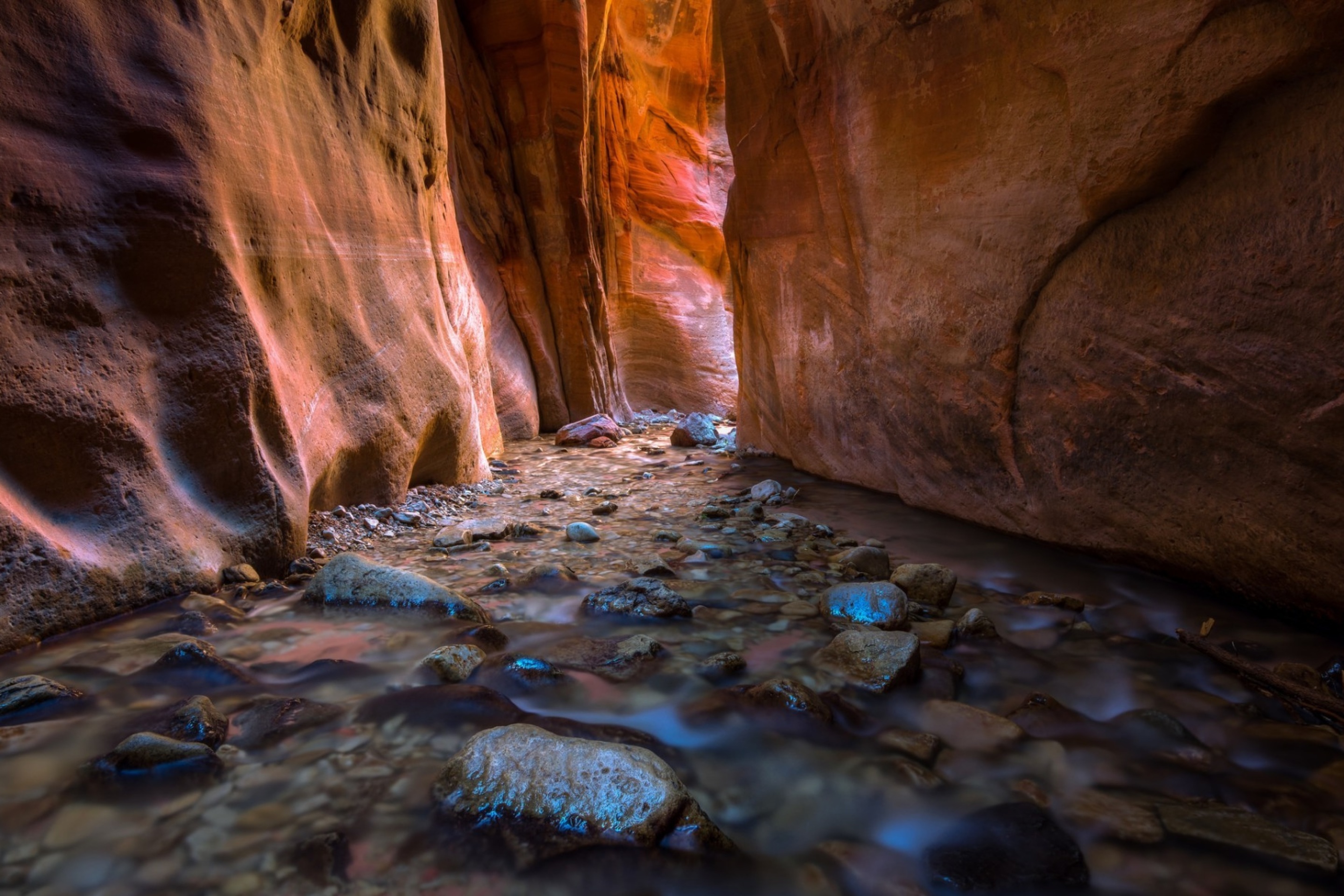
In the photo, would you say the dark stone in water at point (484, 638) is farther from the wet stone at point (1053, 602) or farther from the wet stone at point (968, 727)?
the wet stone at point (1053, 602)

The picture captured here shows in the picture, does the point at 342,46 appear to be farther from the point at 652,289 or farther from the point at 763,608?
the point at 652,289

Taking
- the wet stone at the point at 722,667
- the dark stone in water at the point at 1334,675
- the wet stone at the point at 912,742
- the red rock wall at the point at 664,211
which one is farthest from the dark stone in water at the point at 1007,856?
the red rock wall at the point at 664,211

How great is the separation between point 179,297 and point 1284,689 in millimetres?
3558

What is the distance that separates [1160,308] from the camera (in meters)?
2.46

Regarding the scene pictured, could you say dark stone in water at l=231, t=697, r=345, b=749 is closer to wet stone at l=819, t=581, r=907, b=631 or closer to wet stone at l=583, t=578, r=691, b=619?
wet stone at l=583, t=578, r=691, b=619

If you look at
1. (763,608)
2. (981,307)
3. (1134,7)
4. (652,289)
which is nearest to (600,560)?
(763,608)

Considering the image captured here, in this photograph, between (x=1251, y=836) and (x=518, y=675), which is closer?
(x=1251, y=836)

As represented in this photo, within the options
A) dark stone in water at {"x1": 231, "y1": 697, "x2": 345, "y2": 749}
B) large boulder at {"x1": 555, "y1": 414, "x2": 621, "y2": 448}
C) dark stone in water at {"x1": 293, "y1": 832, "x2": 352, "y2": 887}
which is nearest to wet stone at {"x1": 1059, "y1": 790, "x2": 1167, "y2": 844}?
dark stone in water at {"x1": 293, "y1": 832, "x2": 352, "y2": 887}

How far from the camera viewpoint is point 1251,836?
134 cm

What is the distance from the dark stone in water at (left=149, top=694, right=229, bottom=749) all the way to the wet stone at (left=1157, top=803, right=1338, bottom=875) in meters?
1.96

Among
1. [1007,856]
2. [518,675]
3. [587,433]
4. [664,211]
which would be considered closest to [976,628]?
[1007,856]

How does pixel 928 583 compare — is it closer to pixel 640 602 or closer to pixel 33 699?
pixel 640 602

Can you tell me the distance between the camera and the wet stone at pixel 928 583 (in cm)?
254

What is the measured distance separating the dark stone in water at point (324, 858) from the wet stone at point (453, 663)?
60 centimetres
